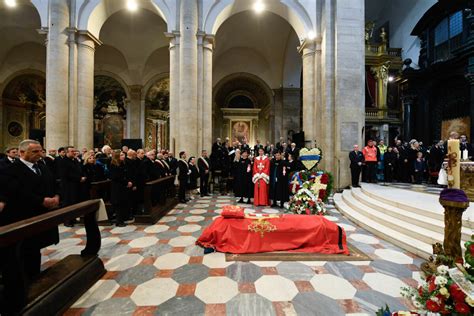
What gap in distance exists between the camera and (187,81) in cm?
930

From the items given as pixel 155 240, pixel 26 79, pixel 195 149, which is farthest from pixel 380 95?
pixel 26 79

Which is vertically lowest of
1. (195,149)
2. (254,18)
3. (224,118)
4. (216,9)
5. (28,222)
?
(28,222)

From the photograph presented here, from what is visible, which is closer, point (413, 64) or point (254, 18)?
point (254, 18)

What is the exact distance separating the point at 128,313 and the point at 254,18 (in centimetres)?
1610

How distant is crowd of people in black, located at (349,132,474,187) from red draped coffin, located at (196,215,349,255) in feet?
17.7

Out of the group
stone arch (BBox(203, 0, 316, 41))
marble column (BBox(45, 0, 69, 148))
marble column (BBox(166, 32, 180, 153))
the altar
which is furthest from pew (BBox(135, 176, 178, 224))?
stone arch (BBox(203, 0, 316, 41))

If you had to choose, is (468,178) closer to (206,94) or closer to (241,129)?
(206,94)

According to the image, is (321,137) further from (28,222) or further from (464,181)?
(28,222)

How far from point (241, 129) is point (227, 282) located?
17.2 meters

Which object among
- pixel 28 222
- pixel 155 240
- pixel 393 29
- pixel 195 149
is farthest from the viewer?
pixel 393 29

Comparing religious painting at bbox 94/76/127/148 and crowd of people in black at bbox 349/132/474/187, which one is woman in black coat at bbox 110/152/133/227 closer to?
crowd of people in black at bbox 349/132/474/187

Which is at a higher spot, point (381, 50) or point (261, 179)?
point (381, 50)

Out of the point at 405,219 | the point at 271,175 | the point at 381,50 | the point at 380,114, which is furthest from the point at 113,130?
the point at 381,50

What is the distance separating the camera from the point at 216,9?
390 inches
